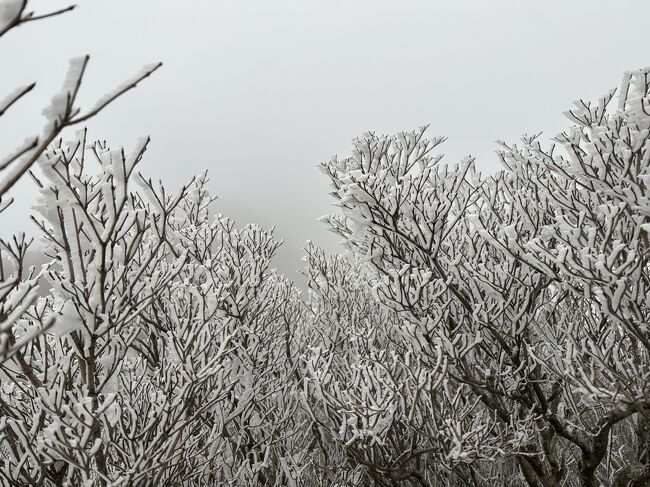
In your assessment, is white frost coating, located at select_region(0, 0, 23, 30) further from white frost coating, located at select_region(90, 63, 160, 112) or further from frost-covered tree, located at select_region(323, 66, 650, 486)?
frost-covered tree, located at select_region(323, 66, 650, 486)

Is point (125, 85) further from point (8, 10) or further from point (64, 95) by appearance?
point (8, 10)

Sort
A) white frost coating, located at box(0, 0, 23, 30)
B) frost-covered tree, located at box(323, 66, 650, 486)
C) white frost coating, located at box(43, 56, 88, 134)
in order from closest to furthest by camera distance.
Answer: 1. white frost coating, located at box(0, 0, 23, 30)
2. white frost coating, located at box(43, 56, 88, 134)
3. frost-covered tree, located at box(323, 66, 650, 486)

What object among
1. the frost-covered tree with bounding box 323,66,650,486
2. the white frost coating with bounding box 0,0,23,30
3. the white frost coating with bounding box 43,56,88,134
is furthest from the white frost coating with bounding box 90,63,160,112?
the frost-covered tree with bounding box 323,66,650,486

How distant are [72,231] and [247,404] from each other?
390 cm

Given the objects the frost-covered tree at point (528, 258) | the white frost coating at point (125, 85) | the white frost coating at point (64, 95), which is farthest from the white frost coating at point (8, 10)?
the frost-covered tree at point (528, 258)

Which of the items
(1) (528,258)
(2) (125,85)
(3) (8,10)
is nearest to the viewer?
(3) (8,10)

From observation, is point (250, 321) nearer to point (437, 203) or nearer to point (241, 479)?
point (241, 479)

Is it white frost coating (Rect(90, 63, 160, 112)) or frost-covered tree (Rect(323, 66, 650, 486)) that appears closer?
white frost coating (Rect(90, 63, 160, 112))

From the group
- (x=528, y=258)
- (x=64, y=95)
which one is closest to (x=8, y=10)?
(x=64, y=95)

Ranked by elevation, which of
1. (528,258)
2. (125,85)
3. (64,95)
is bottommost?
(64,95)

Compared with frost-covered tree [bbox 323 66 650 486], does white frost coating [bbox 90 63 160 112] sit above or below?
below

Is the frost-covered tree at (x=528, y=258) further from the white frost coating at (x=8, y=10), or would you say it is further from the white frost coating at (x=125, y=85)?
the white frost coating at (x=8, y=10)

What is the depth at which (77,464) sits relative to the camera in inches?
106

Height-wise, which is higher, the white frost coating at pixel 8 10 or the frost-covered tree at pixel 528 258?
the frost-covered tree at pixel 528 258
